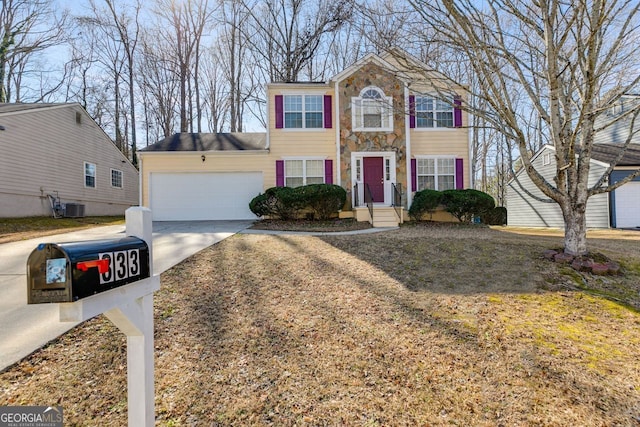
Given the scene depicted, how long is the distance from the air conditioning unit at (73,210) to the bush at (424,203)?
1403 cm

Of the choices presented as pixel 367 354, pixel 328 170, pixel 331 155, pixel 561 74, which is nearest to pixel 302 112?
pixel 331 155

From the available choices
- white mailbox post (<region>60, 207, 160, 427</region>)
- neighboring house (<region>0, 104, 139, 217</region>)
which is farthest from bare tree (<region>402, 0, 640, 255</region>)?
neighboring house (<region>0, 104, 139, 217</region>)

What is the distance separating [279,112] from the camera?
12.7m

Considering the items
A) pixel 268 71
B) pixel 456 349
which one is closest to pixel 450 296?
pixel 456 349

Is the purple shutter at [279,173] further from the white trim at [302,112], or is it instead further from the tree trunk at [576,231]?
the tree trunk at [576,231]

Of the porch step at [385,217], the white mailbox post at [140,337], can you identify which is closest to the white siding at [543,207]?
the porch step at [385,217]

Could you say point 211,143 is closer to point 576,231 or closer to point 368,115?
point 368,115

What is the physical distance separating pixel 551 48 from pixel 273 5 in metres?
18.2

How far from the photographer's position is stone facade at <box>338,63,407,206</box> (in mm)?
12430

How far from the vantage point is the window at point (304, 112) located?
→ 12781mm

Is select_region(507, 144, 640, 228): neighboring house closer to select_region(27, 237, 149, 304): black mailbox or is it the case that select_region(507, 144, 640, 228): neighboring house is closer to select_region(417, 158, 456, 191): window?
select_region(417, 158, 456, 191): window

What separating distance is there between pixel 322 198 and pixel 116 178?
13542mm

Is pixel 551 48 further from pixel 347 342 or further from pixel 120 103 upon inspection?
pixel 120 103

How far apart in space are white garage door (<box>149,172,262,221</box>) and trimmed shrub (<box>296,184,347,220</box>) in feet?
→ 8.87
